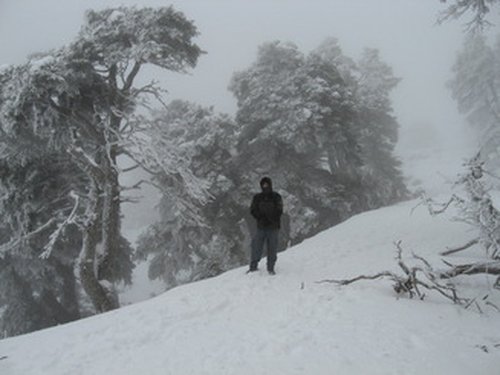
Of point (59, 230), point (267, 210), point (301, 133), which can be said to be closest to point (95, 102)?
point (59, 230)

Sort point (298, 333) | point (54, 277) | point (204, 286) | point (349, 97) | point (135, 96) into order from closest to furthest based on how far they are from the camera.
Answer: point (298, 333), point (204, 286), point (135, 96), point (54, 277), point (349, 97)

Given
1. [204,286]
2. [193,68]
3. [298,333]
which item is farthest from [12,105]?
[298,333]

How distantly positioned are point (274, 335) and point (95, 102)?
9.57 m

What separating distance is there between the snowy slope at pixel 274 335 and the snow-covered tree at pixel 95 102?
5038mm

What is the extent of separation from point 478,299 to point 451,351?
6.46 ft

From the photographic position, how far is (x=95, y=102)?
11820 mm

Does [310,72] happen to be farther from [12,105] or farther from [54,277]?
[54,277]

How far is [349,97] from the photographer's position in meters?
18.4

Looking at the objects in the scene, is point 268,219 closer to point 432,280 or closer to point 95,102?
point 432,280

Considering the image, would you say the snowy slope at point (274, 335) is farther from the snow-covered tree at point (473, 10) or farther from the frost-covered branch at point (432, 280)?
the snow-covered tree at point (473, 10)

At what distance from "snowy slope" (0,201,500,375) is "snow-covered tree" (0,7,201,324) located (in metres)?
5.04

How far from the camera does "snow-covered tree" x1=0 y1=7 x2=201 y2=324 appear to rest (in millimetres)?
10289

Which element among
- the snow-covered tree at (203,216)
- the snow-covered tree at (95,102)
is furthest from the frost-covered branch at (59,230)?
the snow-covered tree at (203,216)

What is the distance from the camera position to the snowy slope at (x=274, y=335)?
14.3 ft
